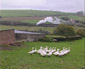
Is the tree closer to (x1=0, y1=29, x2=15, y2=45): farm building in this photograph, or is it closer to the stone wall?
the stone wall

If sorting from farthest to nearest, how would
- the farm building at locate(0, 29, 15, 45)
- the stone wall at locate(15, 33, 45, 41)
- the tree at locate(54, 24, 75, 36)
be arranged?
1. the tree at locate(54, 24, 75, 36)
2. the stone wall at locate(15, 33, 45, 41)
3. the farm building at locate(0, 29, 15, 45)

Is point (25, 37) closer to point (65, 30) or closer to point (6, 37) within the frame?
point (6, 37)

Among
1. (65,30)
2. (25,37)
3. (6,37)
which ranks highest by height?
(6,37)

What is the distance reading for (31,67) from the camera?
11547 millimetres

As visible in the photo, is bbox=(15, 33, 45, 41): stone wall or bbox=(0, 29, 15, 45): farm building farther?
bbox=(15, 33, 45, 41): stone wall

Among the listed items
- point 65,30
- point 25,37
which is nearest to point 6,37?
point 25,37

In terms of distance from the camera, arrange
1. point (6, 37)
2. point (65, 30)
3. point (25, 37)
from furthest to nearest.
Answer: point (65, 30) → point (25, 37) → point (6, 37)

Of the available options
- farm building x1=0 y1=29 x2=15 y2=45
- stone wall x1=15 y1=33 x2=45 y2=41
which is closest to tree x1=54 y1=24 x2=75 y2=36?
stone wall x1=15 y1=33 x2=45 y2=41

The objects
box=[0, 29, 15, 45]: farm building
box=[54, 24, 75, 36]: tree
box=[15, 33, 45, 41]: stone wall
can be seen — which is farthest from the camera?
box=[54, 24, 75, 36]: tree

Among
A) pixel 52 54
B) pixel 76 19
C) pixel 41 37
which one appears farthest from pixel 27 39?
pixel 76 19

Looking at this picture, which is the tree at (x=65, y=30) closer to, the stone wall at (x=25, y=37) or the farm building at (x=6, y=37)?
the stone wall at (x=25, y=37)

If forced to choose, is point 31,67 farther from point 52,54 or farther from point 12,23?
point 12,23

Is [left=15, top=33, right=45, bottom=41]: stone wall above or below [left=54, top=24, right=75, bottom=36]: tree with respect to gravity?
above

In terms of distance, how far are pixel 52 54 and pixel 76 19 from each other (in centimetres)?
4602
